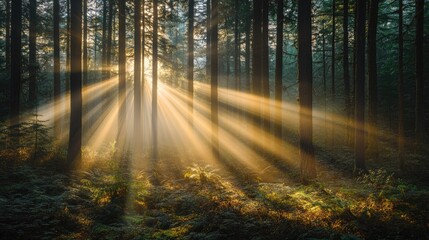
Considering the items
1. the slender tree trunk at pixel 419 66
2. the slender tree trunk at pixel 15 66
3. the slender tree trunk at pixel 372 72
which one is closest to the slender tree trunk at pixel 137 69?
the slender tree trunk at pixel 15 66

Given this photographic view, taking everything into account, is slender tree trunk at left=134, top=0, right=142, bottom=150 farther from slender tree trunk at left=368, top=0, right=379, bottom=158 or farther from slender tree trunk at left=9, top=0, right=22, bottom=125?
slender tree trunk at left=368, top=0, right=379, bottom=158

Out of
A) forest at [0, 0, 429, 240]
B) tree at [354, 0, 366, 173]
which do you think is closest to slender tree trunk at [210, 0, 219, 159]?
forest at [0, 0, 429, 240]

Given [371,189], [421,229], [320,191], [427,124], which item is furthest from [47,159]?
[427,124]

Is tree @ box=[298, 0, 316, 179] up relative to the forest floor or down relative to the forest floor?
up

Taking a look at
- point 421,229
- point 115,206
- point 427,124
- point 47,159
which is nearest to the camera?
point 421,229

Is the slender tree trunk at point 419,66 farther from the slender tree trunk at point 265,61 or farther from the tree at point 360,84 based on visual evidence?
the slender tree trunk at point 265,61

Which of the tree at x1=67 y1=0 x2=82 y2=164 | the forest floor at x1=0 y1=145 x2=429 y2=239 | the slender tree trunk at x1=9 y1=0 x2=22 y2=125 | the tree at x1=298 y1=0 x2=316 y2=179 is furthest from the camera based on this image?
the slender tree trunk at x1=9 y1=0 x2=22 y2=125

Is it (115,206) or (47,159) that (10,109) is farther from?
(115,206)

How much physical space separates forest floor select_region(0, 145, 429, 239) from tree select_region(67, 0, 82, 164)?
167cm

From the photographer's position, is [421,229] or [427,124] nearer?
[421,229]

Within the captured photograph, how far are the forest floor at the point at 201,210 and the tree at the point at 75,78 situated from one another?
5.47 ft

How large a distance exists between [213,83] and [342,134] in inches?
662

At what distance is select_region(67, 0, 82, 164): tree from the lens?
13070mm

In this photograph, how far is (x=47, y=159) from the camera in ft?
46.1
